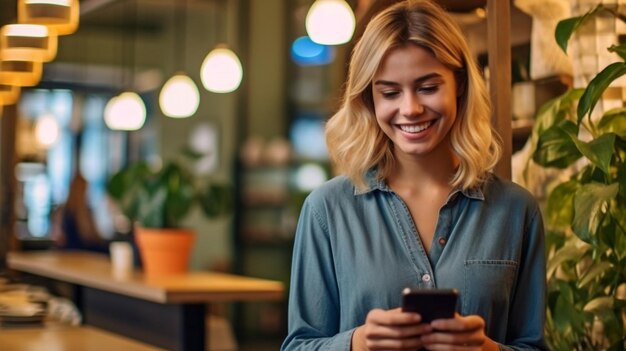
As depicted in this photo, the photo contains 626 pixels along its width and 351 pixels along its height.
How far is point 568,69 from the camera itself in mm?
3744

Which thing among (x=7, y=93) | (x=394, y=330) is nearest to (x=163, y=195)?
(x=7, y=93)

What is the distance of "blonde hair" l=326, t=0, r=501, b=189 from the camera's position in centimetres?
212

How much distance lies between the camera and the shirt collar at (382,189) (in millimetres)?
2182

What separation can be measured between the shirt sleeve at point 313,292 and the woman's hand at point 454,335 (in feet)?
1.07

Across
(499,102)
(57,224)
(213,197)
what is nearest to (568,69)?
(499,102)

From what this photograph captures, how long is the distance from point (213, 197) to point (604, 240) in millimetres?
3926

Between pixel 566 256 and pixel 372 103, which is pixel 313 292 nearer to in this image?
pixel 372 103

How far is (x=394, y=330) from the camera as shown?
1905 millimetres

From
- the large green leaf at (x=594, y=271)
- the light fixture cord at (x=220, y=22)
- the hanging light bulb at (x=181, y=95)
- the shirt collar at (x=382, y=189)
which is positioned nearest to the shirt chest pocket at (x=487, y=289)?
the shirt collar at (x=382, y=189)

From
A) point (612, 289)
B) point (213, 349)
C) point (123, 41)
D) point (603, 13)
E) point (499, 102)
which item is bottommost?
point (213, 349)

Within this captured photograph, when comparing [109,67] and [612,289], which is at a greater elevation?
[109,67]

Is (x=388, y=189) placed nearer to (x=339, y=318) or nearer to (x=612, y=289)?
(x=339, y=318)

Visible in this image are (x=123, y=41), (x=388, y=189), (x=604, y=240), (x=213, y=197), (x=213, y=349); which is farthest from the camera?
(x=123, y=41)

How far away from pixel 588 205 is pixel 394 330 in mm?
931
